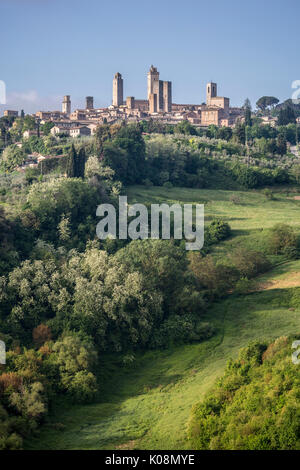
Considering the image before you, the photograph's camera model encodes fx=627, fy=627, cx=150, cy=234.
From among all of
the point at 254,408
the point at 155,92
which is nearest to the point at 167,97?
the point at 155,92

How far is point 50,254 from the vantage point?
35969mm

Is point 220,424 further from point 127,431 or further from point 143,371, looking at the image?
point 143,371

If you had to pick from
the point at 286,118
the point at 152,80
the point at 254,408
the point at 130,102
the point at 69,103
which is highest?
the point at 152,80

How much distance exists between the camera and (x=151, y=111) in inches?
4695

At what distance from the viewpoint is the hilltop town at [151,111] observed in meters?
108

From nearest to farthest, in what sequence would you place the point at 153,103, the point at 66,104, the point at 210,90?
1. the point at 153,103
2. the point at 66,104
3. the point at 210,90

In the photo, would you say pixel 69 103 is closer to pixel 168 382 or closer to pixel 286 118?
pixel 286 118

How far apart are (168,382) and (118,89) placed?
103258 mm

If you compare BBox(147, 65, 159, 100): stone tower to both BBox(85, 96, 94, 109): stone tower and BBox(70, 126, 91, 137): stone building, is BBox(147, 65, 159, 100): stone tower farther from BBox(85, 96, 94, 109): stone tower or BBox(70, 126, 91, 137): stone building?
BBox(70, 126, 91, 137): stone building

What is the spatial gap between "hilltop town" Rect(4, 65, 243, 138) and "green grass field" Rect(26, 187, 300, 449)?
217 feet

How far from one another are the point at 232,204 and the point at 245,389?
3631cm

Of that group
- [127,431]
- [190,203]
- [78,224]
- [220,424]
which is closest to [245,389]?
[220,424]

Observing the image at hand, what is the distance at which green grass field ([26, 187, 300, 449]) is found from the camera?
21.9 metres

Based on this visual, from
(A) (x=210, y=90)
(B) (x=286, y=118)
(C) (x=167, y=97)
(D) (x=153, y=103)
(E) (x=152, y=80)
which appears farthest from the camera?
(A) (x=210, y=90)
